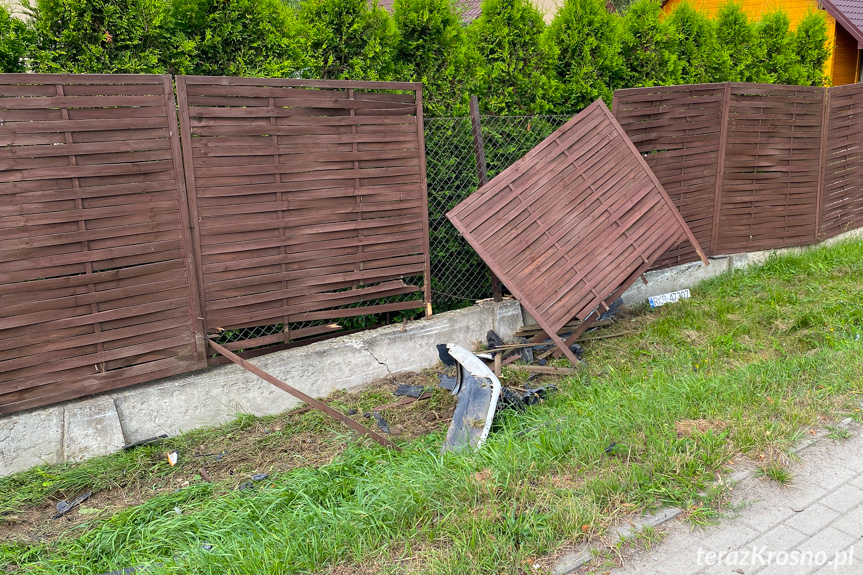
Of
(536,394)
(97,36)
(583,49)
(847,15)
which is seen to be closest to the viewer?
(97,36)

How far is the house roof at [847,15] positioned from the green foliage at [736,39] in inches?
318

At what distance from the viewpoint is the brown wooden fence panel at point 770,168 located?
24.7 feet

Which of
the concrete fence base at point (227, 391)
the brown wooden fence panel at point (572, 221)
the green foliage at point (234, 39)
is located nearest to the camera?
the concrete fence base at point (227, 391)

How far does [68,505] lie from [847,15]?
1821 cm

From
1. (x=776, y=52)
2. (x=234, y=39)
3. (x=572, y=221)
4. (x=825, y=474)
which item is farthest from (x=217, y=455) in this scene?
(x=776, y=52)

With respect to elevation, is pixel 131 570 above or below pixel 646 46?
below

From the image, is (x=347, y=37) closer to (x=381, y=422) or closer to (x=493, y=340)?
(x=493, y=340)

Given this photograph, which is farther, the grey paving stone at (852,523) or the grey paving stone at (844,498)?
the grey paving stone at (844,498)

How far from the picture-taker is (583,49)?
266 inches

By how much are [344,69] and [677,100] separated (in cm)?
370

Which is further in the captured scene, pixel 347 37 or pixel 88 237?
pixel 347 37

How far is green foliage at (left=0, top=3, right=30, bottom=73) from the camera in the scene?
4113 millimetres

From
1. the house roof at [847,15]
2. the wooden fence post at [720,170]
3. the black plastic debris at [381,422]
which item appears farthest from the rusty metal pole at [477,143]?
the house roof at [847,15]

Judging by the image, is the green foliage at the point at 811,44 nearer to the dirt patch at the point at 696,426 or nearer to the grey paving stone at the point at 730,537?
the dirt patch at the point at 696,426
